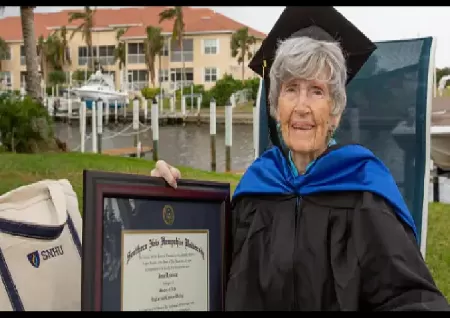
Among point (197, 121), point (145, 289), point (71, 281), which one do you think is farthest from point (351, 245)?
point (197, 121)

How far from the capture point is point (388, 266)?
74.7 inches

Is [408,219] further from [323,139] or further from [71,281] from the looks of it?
[71,281]

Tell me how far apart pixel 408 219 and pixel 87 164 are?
693cm

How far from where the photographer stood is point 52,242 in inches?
86.8

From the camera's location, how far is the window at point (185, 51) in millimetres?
47459

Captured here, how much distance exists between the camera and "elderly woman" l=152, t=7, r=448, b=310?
75.7 inches

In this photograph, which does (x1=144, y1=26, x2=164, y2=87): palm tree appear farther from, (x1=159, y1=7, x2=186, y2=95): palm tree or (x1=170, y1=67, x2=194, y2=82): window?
(x1=170, y1=67, x2=194, y2=82): window

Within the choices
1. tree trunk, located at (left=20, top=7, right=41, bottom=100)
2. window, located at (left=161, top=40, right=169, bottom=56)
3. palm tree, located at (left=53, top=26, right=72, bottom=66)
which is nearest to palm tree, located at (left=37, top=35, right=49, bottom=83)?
palm tree, located at (left=53, top=26, right=72, bottom=66)

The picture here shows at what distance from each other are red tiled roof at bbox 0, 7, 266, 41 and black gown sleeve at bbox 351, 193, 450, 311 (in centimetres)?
4298

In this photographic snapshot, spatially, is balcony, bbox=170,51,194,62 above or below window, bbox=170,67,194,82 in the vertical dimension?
above

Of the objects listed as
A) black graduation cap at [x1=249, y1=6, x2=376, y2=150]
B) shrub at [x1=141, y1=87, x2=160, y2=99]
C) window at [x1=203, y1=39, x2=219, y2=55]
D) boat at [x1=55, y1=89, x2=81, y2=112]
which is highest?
window at [x1=203, y1=39, x2=219, y2=55]

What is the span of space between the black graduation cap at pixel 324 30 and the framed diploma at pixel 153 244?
0.62 metres

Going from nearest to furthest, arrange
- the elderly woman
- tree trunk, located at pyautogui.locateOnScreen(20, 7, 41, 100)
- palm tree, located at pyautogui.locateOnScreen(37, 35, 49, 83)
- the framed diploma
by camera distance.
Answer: the framed diploma → the elderly woman → tree trunk, located at pyautogui.locateOnScreen(20, 7, 41, 100) → palm tree, located at pyautogui.locateOnScreen(37, 35, 49, 83)

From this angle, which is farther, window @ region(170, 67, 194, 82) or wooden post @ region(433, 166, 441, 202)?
window @ region(170, 67, 194, 82)
